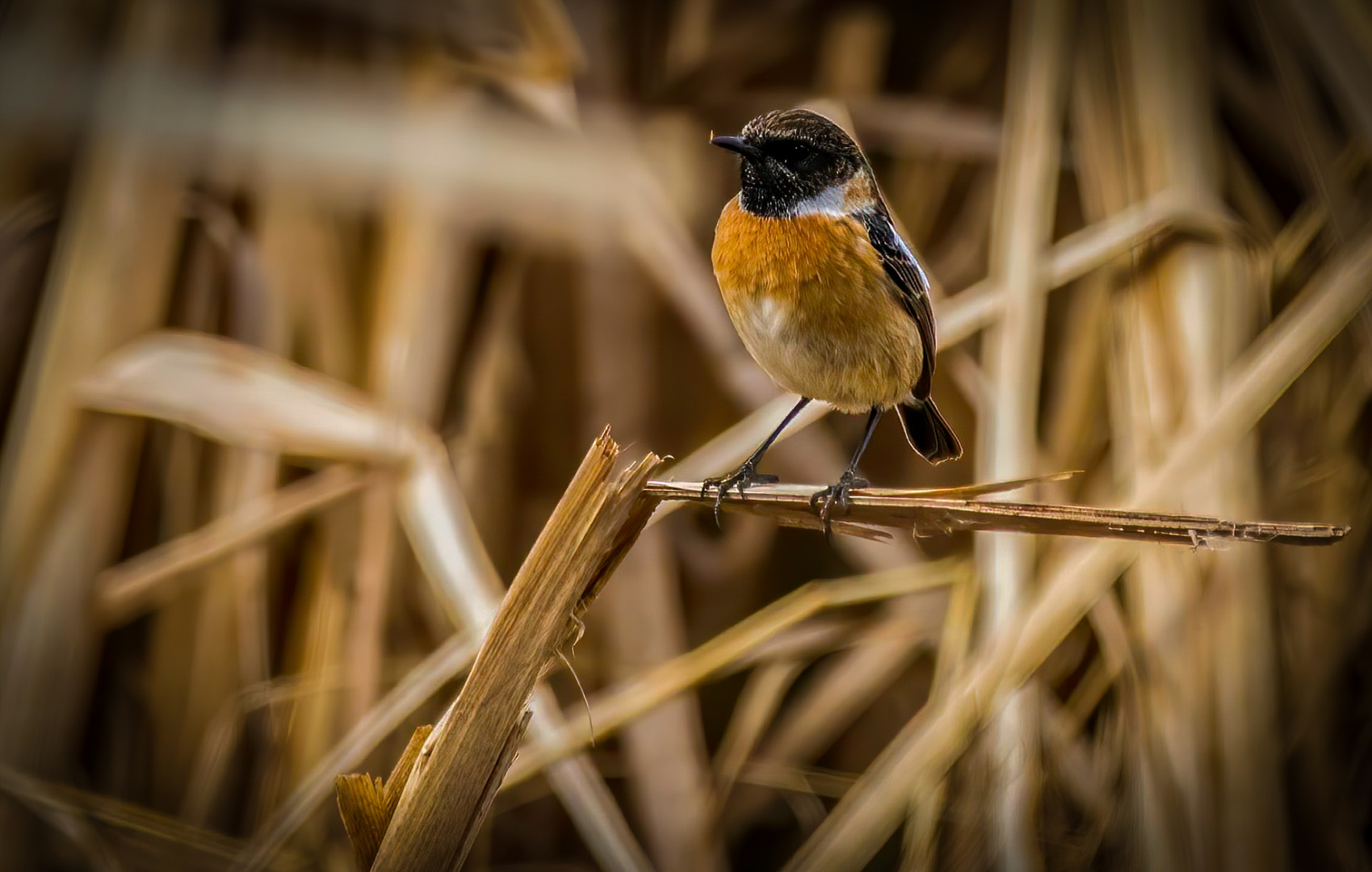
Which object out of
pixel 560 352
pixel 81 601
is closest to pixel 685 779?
pixel 560 352

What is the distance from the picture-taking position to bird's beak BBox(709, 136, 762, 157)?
1.17 meters

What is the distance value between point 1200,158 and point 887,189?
58 cm

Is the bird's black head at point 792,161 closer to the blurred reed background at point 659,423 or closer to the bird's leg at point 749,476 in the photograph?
the bird's leg at point 749,476

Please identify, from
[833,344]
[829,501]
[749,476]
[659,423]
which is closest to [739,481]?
[749,476]

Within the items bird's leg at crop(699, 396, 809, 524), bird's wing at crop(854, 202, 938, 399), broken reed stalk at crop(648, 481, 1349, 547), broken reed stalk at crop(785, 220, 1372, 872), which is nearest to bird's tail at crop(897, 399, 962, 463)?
bird's wing at crop(854, 202, 938, 399)

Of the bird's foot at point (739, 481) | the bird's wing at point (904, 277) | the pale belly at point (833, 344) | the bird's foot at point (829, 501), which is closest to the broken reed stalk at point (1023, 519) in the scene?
the bird's foot at point (829, 501)

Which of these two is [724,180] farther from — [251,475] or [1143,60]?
[251,475]

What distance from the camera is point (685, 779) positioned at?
195cm

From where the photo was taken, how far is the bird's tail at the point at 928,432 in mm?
1455

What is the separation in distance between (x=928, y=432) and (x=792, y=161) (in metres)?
0.46

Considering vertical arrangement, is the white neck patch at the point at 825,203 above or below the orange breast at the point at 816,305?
above

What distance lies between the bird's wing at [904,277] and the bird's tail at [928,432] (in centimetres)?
4

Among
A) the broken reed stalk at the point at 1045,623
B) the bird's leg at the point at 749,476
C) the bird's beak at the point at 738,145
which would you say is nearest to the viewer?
the bird's beak at the point at 738,145

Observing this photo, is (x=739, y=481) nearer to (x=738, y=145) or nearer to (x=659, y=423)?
(x=738, y=145)
